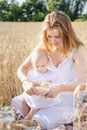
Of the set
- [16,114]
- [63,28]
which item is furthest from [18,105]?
[63,28]

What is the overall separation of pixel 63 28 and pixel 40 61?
27 centimetres

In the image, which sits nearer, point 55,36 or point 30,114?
point 30,114

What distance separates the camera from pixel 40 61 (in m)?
2.95

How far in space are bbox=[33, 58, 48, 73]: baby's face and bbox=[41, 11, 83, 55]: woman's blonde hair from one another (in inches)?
7.1

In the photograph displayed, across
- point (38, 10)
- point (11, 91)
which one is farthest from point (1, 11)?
point (11, 91)

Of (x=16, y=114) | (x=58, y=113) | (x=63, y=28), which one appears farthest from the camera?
(x=63, y=28)

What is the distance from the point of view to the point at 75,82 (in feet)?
9.88

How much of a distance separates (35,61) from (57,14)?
357 millimetres

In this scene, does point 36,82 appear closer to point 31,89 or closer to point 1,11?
point 31,89

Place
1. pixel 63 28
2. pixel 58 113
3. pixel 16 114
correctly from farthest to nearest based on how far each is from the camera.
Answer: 1. pixel 63 28
2. pixel 16 114
3. pixel 58 113

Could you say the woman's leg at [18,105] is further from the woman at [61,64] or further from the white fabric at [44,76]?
the white fabric at [44,76]

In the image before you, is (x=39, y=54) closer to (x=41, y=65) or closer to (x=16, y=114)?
(x=41, y=65)

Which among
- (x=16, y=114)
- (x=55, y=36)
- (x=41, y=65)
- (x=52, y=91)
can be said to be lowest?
(x=16, y=114)

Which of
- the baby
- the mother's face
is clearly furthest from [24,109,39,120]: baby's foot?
the mother's face
